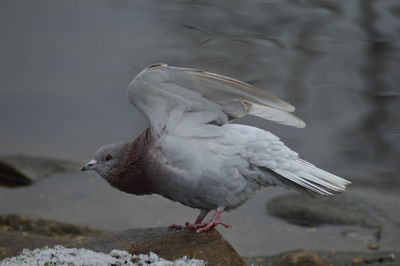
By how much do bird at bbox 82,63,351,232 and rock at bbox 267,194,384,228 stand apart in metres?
2.44

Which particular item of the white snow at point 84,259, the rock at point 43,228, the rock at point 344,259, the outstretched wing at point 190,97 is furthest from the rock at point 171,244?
the rock at point 43,228

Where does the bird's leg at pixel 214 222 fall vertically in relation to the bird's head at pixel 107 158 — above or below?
below

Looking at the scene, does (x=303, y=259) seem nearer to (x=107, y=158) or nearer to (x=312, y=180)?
(x=312, y=180)

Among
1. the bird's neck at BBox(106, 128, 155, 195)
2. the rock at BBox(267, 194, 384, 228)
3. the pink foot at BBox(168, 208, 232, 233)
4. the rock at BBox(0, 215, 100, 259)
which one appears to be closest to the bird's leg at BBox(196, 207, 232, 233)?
the pink foot at BBox(168, 208, 232, 233)

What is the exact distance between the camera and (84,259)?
167 inches

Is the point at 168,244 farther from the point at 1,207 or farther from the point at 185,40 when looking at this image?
the point at 185,40

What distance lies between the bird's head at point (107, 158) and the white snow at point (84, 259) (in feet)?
2.62

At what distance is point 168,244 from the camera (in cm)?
467

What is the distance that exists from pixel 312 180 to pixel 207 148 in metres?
0.66

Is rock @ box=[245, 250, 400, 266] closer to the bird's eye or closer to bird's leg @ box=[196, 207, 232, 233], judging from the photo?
bird's leg @ box=[196, 207, 232, 233]

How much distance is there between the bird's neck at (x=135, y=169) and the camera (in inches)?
193

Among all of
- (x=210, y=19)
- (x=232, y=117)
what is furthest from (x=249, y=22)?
(x=232, y=117)

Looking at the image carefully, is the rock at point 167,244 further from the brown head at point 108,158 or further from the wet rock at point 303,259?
the wet rock at point 303,259

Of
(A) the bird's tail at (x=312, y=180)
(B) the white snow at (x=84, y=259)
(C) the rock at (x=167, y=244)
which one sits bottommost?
(B) the white snow at (x=84, y=259)
